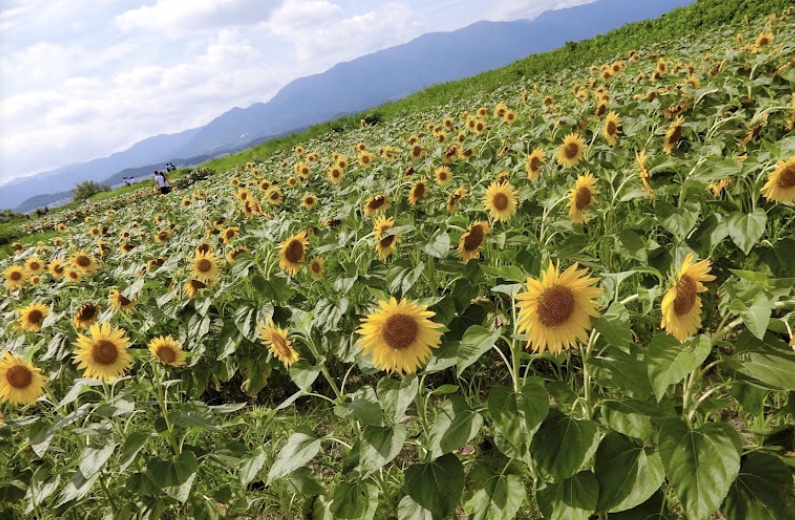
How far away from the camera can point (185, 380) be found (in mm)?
3227

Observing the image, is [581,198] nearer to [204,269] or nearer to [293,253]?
[293,253]

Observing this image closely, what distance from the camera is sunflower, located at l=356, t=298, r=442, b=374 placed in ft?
5.43

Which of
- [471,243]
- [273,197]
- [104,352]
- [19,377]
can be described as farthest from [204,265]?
[273,197]

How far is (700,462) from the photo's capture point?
1226 millimetres

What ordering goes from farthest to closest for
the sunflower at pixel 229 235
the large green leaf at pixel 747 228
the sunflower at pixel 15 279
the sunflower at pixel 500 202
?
the sunflower at pixel 15 279 < the sunflower at pixel 229 235 < the sunflower at pixel 500 202 < the large green leaf at pixel 747 228

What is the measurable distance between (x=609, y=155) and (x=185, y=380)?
3.64 meters

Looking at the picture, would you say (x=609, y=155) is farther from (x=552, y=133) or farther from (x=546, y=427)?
(x=546, y=427)

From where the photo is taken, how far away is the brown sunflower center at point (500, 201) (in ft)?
10.6

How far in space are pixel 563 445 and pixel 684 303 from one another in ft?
1.77

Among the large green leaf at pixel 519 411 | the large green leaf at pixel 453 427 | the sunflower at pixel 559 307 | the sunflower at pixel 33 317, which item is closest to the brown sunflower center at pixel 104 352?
the sunflower at pixel 33 317

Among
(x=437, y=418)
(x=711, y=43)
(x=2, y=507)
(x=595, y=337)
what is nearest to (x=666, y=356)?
(x=595, y=337)

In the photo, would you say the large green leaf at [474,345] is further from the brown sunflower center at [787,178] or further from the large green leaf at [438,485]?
the brown sunflower center at [787,178]

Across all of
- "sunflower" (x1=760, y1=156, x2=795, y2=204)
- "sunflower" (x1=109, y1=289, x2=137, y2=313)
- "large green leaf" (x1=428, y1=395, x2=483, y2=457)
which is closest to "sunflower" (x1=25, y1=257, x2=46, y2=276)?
"sunflower" (x1=109, y1=289, x2=137, y2=313)

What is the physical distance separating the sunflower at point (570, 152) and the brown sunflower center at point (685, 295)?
8.62ft
